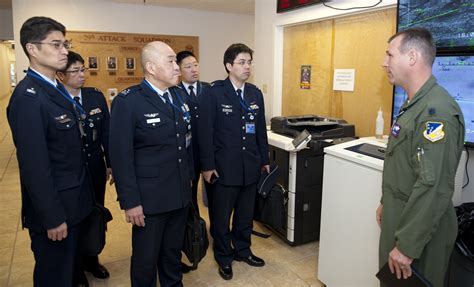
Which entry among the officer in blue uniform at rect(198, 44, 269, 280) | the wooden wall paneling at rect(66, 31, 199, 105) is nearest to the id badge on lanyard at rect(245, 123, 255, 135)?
the officer in blue uniform at rect(198, 44, 269, 280)

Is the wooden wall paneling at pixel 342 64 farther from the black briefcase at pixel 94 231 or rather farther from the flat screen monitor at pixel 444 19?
the black briefcase at pixel 94 231

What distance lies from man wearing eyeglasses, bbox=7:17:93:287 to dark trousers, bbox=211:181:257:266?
3.04ft

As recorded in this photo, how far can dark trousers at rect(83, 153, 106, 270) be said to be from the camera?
2.35 metres

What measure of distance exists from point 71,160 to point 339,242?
5.16 feet

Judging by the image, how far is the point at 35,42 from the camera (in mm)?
1645

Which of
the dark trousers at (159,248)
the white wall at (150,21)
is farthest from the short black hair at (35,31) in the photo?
the white wall at (150,21)

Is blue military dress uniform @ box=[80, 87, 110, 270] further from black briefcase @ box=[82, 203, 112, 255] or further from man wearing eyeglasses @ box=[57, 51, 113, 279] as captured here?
black briefcase @ box=[82, 203, 112, 255]

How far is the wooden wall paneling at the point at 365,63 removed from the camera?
2.88 metres

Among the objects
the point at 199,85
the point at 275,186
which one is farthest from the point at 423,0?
the point at 199,85

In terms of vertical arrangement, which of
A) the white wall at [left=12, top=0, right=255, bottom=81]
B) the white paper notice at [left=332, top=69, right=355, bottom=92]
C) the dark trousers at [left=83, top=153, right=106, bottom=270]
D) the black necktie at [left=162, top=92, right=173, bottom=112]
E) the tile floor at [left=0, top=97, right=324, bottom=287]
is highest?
the white wall at [left=12, top=0, right=255, bottom=81]

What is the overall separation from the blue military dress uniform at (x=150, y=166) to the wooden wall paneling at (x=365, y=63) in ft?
5.78

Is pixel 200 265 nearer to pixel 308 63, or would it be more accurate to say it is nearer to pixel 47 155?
pixel 47 155

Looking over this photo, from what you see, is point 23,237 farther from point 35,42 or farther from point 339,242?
point 339,242

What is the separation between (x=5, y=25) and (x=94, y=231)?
24.5 feet
